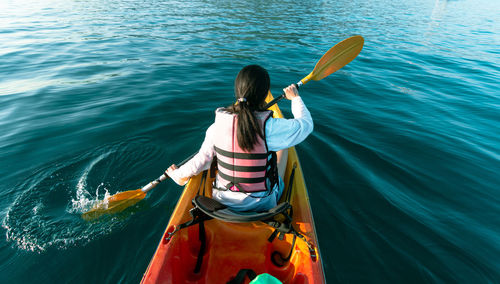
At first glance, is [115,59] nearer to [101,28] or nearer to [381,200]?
[101,28]

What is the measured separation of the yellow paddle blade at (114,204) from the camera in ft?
9.70

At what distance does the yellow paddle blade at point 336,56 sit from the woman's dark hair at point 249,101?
224 cm

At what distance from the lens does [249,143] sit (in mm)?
1805

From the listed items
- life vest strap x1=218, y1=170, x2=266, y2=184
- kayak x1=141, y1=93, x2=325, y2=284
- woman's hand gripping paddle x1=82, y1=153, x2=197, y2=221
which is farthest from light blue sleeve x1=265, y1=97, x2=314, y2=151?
woman's hand gripping paddle x1=82, y1=153, x2=197, y2=221

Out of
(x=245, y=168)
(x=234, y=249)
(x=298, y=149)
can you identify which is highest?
(x=245, y=168)

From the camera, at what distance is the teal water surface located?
2596 millimetres

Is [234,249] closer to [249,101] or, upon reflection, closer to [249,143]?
[249,143]

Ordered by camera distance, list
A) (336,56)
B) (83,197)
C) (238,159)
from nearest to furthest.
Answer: (238,159) < (83,197) < (336,56)

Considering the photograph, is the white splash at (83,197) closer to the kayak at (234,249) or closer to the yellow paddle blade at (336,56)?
the kayak at (234,249)

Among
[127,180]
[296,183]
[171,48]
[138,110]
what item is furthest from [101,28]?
[296,183]

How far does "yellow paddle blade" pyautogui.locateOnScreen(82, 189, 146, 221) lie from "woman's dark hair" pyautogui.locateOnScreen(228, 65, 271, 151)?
81.4 inches

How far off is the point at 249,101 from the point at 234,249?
51.9 inches

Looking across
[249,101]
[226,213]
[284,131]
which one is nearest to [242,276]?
[226,213]

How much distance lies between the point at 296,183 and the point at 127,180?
2.69 m
